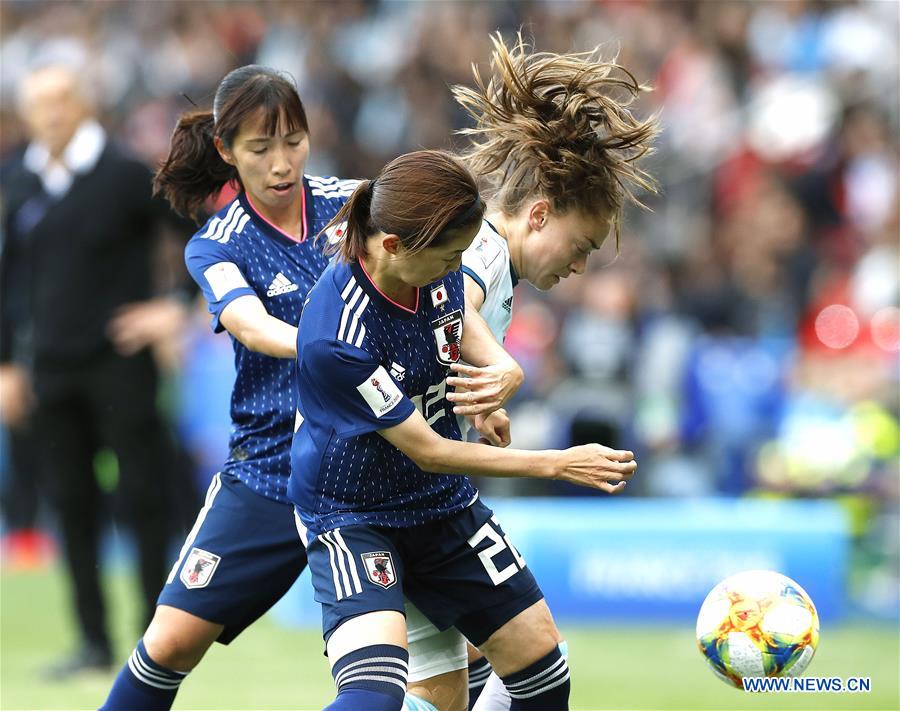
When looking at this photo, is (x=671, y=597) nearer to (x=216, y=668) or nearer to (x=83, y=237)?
(x=216, y=668)

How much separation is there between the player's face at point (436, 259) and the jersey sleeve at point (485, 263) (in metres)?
0.38

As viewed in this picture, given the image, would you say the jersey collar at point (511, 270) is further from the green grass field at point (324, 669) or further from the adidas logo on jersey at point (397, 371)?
the green grass field at point (324, 669)

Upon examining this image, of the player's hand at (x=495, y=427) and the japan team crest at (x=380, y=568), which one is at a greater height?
the player's hand at (x=495, y=427)

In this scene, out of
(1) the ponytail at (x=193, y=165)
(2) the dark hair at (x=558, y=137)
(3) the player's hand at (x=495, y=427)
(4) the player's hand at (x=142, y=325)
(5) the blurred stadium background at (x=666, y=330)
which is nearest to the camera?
(3) the player's hand at (x=495, y=427)

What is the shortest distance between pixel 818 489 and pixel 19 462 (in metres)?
6.13

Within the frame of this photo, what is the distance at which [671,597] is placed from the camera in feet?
27.8

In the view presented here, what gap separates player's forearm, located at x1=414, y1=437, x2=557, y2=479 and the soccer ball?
880mm

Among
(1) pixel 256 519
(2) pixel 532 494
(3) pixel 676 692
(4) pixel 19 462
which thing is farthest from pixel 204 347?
(1) pixel 256 519

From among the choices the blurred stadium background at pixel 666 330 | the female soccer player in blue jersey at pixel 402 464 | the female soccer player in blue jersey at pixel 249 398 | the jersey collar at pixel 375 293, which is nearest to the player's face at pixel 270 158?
the female soccer player in blue jersey at pixel 249 398

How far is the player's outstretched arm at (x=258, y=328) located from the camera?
4199 millimetres

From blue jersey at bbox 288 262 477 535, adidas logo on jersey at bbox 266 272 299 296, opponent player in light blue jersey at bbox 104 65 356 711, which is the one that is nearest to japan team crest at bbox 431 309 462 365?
blue jersey at bbox 288 262 477 535

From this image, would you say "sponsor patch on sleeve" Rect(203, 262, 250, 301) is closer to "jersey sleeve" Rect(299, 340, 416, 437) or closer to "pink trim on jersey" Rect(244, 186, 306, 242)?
"pink trim on jersey" Rect(244, 186, 306, 242)

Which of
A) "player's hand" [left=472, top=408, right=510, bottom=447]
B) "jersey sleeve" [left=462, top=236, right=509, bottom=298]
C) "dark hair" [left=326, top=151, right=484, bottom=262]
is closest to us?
"dark hair" [left=326, top=151, right=484, bottom=262]

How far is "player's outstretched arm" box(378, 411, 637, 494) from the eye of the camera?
3.87 metres
